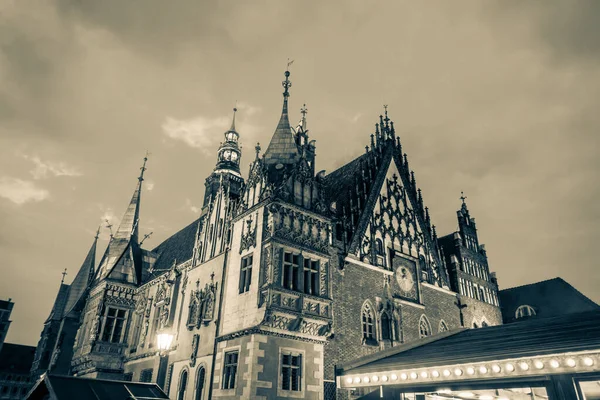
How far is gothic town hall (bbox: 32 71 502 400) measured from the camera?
18812 millimetres

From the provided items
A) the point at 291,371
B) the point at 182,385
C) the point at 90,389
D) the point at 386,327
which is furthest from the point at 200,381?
the point at 386,327

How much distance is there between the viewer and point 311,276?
68.0ft

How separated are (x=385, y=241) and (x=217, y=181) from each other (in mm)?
27200

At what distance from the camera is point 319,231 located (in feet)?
71.8

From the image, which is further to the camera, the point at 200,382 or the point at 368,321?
the point at 368,321

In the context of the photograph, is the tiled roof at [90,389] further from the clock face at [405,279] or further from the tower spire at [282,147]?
the clock face at [405,279]

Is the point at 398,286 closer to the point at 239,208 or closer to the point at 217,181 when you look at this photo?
the point at 239,208

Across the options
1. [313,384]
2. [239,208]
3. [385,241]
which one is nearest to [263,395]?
[313,384]

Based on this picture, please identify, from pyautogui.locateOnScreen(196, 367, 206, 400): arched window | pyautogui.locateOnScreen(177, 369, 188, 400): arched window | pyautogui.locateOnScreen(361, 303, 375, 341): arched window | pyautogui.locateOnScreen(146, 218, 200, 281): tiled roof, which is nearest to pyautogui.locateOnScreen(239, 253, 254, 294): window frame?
pyautogui.locateOnScreen(196, 367, 206, 400): arched window

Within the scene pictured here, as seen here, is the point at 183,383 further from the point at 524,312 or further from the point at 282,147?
the point at 524,312

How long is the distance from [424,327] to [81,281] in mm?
32445

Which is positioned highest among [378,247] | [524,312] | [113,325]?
[378,247]

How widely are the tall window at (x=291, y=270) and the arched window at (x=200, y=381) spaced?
655cm

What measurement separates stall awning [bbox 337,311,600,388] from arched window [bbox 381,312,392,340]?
660 centimetres
